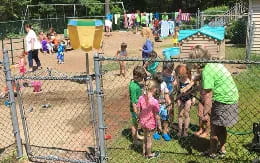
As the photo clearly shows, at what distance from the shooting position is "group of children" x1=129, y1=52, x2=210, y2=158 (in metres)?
5.65

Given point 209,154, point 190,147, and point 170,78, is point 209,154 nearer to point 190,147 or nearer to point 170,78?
point 190,147

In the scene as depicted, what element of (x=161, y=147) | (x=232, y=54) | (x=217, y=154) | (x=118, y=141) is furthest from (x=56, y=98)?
(x=232, y=54)

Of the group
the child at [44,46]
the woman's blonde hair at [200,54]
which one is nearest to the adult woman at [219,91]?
the woman's blonde hair at [200,54]

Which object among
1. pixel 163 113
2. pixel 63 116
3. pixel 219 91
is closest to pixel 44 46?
pixel 63 116

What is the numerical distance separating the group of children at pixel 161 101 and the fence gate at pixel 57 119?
707 mm

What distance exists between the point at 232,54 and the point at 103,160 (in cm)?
1212

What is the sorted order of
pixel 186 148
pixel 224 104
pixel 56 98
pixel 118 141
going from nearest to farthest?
1. pixel 224 104
2. pixel 186 148
3. pixel 118 141
4. pixel 56 98

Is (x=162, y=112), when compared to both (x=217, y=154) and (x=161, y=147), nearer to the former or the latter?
(x=161, y=147)

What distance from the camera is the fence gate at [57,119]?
5871 mm

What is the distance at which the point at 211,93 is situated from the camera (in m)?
5.39

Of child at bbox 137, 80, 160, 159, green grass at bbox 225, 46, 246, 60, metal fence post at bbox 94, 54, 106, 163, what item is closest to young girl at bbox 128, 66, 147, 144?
child at bbox 137, 80, 160, 159

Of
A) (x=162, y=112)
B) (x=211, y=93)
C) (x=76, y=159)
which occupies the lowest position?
(x=76, y=159)

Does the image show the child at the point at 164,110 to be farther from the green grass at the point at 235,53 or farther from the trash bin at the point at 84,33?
the green grass at the point at 235,53

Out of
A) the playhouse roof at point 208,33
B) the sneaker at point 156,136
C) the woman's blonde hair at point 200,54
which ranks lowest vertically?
the sneaker at point 156,136
